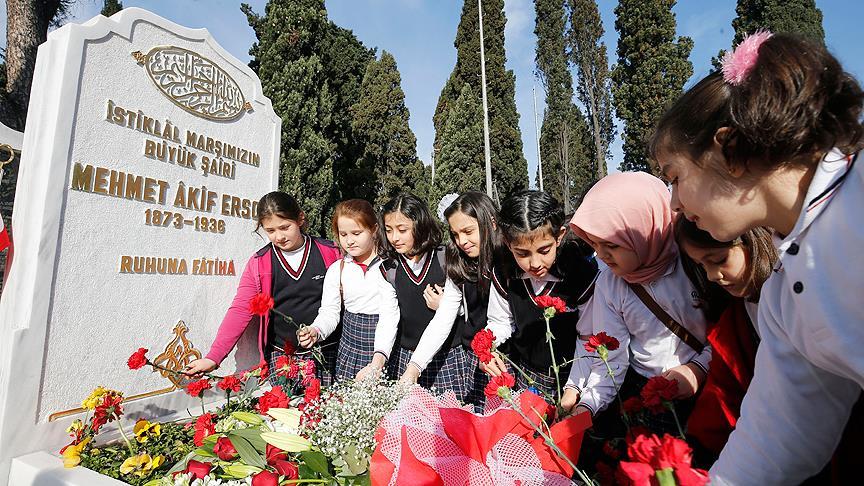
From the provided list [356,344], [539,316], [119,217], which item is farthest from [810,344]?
[119,217]

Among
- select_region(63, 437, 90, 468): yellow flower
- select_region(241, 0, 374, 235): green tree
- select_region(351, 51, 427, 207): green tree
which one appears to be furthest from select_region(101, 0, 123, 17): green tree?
select_region(63, 437, 90, 468): yellow flower

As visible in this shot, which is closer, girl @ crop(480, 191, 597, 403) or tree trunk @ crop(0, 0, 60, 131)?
girl @ crop(480, 191, 597, 403)

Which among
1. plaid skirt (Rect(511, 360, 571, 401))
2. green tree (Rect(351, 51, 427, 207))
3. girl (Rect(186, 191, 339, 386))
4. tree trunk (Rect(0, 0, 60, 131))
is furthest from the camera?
green tree (Rect(351, 51, 427, 207))

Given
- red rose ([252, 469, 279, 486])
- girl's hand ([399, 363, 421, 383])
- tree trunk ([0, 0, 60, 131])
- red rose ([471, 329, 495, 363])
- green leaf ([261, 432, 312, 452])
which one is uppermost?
tree trunk ([0, 0, 60, 131])

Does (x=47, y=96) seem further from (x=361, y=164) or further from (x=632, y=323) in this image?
(x=361, y=164)

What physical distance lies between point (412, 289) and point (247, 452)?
1.27 m

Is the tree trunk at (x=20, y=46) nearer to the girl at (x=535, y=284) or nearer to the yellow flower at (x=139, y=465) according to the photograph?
the yellow flower at (x=139, y=465)

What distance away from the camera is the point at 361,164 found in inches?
560

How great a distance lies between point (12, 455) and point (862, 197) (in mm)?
3001

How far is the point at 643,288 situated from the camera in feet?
5.19

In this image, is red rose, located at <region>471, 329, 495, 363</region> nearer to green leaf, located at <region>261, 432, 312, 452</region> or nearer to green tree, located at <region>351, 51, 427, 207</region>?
green leaf, located at <region>261, 432, 312, 452</region>

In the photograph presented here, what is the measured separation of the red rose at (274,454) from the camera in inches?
57.7

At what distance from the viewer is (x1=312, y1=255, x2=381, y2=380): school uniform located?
2625 millimetres

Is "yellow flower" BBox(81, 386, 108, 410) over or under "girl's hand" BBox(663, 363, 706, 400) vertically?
under
